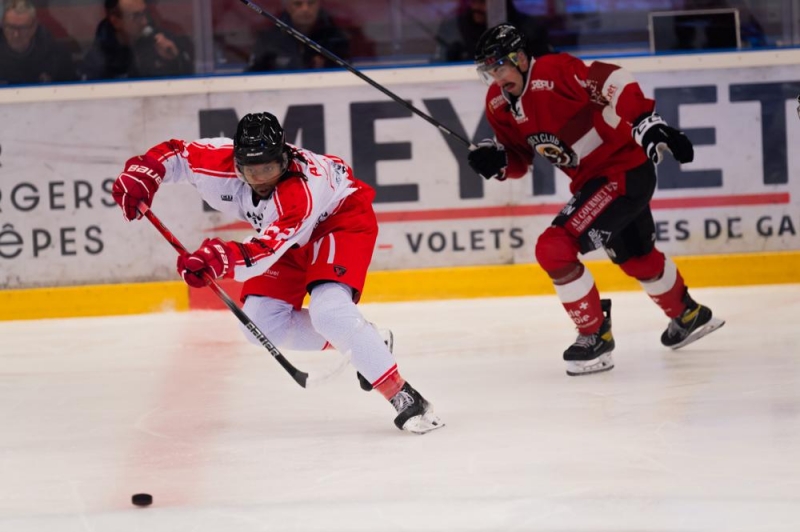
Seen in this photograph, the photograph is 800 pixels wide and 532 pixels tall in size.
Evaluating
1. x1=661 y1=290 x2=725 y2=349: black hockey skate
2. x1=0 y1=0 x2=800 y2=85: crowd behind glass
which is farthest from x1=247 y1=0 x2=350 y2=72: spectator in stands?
x1=661 y1=290 x2=725 y2=349: black hockey skate

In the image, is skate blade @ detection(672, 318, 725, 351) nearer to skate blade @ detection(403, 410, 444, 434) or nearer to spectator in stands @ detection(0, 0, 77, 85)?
skate blade @ detection(403, 410, 444, 434)

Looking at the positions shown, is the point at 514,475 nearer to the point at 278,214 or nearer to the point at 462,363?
the point at 278,214

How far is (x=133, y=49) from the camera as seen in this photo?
5750 mm

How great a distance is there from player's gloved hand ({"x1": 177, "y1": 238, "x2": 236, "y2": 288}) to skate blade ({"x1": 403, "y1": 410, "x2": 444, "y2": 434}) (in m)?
0.59

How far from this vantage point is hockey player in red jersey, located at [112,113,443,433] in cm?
290

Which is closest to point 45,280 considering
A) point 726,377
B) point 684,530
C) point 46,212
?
point 46,212

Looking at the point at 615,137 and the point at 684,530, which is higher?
the point at 615,137

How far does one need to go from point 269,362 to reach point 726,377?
154 centimetres

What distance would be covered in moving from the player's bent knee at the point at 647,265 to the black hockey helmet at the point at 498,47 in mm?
807

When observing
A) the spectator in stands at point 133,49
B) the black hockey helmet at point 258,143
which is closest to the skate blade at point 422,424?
the black hockey helmet at point 258,143

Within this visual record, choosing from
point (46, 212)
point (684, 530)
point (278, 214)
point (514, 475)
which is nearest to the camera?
point (684, 530)

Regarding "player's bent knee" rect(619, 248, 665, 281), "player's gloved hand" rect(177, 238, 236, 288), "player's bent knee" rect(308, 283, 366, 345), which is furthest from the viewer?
"player's bent knee" rect(619, 248, 665, 281)

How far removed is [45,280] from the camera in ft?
18.1

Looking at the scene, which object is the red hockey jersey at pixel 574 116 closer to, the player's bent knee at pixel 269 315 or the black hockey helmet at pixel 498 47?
the black hockey helmet at pixel 498 47
